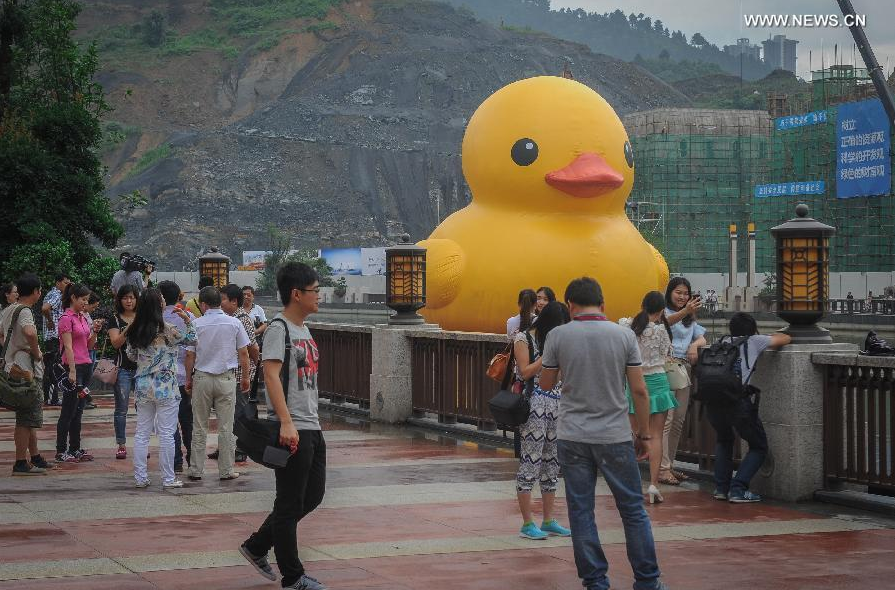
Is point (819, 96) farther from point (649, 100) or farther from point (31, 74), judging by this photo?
point (649, 100)

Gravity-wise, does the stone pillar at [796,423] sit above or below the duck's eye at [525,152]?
below

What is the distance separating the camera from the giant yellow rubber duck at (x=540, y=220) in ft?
58.3

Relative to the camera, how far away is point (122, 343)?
11289mm

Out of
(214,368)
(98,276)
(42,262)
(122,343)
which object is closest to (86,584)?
(214,368)

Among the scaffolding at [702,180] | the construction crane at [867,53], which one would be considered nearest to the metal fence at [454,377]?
the construction crane at [867,53]

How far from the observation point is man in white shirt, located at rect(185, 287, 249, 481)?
10.8 metres

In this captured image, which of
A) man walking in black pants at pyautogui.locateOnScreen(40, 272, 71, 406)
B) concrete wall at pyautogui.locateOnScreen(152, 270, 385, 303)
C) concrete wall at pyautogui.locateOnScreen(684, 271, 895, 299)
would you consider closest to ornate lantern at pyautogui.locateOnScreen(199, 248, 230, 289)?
man walking in black pants at pyautogui.locateOnScreen(40, 272, 71, 406)

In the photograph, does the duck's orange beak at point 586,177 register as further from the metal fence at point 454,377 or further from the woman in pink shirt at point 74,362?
the woman in pink shirt at point 74,362

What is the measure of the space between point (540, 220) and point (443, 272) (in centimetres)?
156

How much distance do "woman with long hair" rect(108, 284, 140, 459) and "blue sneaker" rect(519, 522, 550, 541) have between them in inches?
162

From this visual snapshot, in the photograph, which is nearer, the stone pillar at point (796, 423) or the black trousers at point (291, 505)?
the black trousers at point (291, 505)

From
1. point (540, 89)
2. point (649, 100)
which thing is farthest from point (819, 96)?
point (649, 100)

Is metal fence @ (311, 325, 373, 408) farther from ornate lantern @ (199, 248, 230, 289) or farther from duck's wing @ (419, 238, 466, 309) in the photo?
ornate lantern @ (199, 248, 230, 289)

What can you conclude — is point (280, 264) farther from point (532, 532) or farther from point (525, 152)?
point (532, 532)
